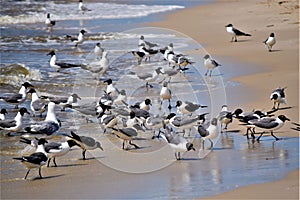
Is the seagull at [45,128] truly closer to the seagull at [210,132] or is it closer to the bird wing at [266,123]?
the seagull at [210,132]

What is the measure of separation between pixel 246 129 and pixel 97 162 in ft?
8.21

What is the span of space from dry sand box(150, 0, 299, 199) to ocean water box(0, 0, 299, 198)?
0.35 meters

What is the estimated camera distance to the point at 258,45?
765 inches

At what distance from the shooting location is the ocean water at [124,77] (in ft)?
28.3

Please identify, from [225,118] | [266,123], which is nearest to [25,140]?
[225,118]

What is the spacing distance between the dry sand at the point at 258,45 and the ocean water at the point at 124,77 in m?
0.35

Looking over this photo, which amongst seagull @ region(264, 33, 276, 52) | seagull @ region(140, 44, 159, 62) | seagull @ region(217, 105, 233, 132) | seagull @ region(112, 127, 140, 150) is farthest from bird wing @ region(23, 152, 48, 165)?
seagull @ region(264, 33, 276, 52)

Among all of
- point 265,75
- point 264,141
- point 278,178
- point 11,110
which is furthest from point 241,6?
point 278,178

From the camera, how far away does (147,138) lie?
35.2 feet

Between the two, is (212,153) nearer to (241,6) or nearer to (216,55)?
(216,55)

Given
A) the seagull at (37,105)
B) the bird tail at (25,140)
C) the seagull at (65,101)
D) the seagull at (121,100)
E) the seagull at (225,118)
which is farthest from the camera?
the seagull at (121,100)

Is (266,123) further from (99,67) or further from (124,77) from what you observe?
(99,67)

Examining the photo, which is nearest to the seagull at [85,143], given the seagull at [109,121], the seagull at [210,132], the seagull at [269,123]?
the seagull at [109,121]

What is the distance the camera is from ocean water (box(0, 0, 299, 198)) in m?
8.64
